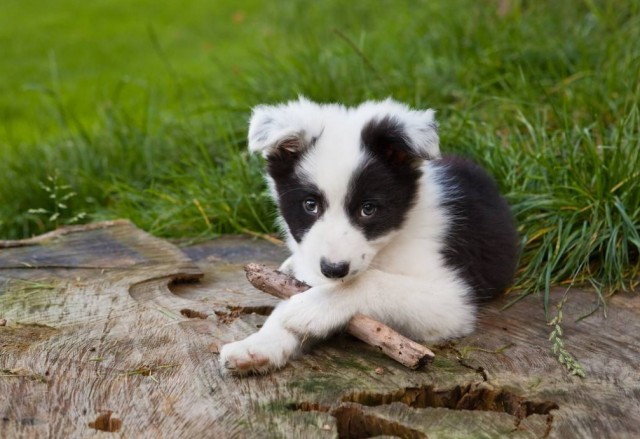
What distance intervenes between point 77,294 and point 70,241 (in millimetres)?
786

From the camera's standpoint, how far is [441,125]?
583 cm

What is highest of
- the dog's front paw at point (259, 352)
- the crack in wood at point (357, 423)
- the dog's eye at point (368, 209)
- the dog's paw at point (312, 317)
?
the dog's eye at point (368, 209)

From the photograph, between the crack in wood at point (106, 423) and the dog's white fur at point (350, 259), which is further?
the dog's white fur at point (350, 259)

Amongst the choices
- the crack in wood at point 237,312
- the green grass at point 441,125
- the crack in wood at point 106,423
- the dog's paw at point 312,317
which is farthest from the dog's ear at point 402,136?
the crack in wood at point 106,423

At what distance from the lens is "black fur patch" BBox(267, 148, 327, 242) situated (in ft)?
11.7

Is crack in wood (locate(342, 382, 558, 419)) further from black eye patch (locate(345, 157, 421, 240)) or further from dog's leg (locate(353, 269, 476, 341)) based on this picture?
black eye patch (locate(345, 157, 421, 240))

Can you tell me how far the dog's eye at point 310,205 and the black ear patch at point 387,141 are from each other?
0.32 m

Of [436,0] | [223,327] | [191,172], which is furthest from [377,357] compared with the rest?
[436,0]

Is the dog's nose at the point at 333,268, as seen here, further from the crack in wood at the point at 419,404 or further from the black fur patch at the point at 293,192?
the crack in wood at the point at 419,404

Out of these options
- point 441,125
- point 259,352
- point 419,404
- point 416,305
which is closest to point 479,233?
point 416,305

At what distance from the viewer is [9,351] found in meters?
3.49

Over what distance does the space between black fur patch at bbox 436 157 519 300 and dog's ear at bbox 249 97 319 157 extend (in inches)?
29.5

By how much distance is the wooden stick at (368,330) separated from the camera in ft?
10.9

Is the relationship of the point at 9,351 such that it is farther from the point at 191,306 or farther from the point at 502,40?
the point at 502,40
